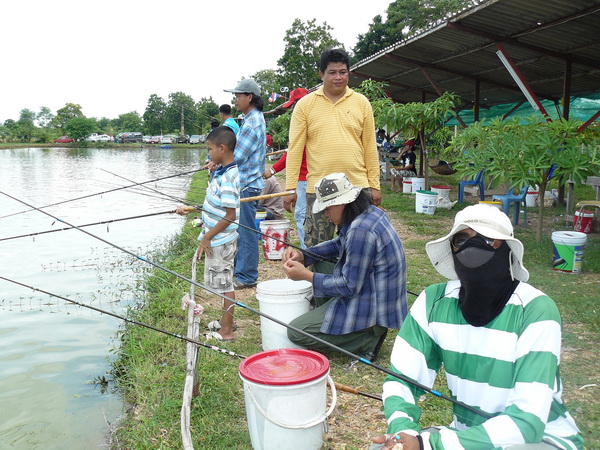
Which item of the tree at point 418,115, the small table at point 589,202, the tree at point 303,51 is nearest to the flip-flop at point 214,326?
the small table at point 589,202

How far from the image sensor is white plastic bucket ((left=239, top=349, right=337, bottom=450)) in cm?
242

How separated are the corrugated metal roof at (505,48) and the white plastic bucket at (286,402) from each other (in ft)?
18.3

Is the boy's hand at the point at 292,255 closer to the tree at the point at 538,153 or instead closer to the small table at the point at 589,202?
the tree at the point at 538,153

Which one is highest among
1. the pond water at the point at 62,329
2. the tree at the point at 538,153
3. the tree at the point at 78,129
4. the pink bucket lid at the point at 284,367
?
the tree at the point at 78,129

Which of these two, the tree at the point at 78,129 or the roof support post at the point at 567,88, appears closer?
the roof support post at the point at 567,88

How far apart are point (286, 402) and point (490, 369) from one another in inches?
40.3

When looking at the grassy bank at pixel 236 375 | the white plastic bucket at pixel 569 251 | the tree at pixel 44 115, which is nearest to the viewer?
the grassy bank at pixel 236 375

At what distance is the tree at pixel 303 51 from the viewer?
32406 mm

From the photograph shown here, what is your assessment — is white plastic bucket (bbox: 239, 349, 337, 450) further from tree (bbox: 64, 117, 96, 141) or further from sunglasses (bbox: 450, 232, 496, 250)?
tree (bbox: 64, 117, 96, 141)

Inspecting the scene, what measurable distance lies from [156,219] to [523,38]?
8300mm

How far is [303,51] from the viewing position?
3281 centimetres

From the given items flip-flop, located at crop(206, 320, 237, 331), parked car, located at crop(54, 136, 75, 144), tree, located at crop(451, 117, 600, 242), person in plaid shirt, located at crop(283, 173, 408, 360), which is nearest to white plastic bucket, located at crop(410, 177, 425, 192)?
tree, located at crop(451, 117, 600, 242)

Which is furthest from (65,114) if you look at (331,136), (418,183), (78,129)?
(331,136)

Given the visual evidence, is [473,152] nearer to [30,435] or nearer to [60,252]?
[30,435]
